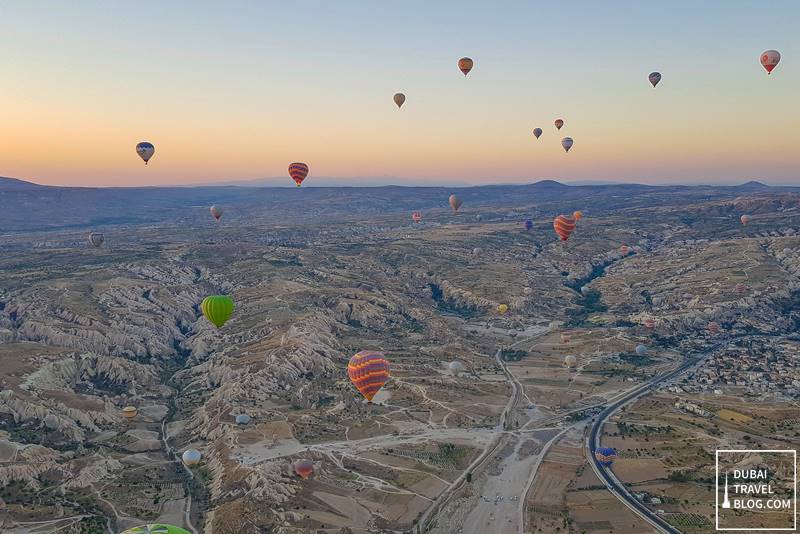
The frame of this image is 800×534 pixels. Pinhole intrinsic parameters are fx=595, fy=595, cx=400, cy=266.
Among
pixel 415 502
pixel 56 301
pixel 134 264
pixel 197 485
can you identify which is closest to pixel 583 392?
pixel 415 502

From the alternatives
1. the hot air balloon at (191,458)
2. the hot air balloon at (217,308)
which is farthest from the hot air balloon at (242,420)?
the hot air balloon at (217,308)

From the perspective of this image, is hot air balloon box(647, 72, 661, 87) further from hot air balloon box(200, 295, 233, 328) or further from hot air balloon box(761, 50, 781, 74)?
hot air balloon box(200, 295, 233, 328)

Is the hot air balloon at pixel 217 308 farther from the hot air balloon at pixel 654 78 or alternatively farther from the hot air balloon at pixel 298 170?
the hot air balloon at pixel 654 78

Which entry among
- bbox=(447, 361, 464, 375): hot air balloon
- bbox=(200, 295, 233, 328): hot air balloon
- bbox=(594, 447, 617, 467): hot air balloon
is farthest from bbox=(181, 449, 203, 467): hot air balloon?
bbox=(594, 447, 617, 467): hot air balloon

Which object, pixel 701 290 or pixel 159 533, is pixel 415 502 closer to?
pixel 159 533
